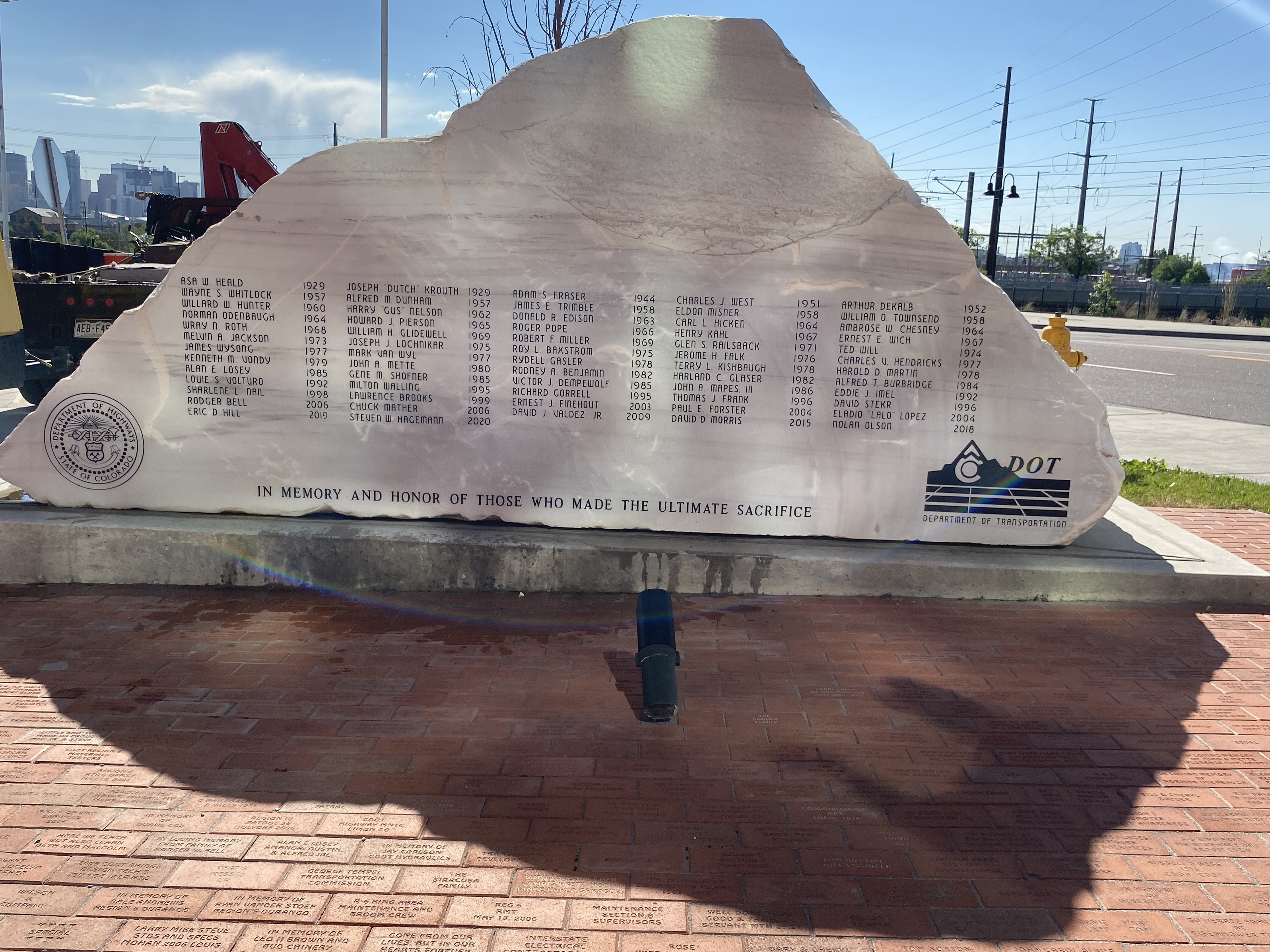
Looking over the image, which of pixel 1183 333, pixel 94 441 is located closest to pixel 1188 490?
pixel 94 441

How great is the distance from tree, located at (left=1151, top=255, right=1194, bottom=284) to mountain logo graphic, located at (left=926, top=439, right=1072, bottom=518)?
53.2 m

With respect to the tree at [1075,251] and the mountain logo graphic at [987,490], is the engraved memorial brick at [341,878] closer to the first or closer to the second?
the mountain logo graphic at [987,490]

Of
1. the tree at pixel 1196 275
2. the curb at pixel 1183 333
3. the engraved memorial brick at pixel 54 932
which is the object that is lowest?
the engraved memorial brick at pixel 54 932

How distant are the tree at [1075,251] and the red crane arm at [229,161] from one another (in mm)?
41113

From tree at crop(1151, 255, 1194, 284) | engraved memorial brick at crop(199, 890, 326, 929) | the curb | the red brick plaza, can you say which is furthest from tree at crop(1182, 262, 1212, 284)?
engraved memorial brick at crop(199, 890, 326, 929)

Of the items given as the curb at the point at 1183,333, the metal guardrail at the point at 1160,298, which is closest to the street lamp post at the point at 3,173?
the curb at the point at 1183,333

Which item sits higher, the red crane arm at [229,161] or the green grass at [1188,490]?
the red crane arm at [229,161]

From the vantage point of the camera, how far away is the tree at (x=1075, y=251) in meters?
44.8

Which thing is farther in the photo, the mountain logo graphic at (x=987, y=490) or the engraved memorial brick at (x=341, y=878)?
the mountain logo graphic at (x=987, y=490)

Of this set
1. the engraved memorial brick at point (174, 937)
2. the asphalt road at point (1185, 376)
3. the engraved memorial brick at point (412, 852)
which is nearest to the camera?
the engraved memorial brick at point (174, 937)

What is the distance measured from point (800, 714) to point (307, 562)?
2.72 m

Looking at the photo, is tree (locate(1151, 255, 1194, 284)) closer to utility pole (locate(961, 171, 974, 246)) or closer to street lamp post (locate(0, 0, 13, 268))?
utility pole (locate(961, 171, 974, 246))

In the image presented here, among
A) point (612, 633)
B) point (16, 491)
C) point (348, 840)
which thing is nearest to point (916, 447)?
point (612, 633)

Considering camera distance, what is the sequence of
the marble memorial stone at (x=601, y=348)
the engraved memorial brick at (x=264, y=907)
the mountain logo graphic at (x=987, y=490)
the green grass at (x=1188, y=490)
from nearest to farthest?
the engraved memorial brick at (x=264, y=907) → the marble memorial stone at (x=601, y=348) → the mountain logo graphic at (x=987, y=490) → the green grass at (x=1188, y=490)
